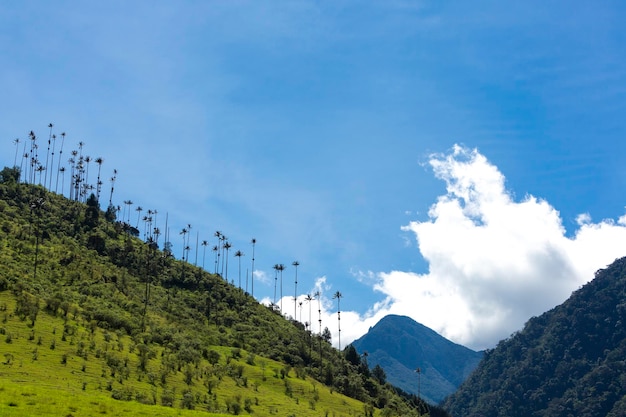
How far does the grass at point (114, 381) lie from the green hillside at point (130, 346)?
0.75 ft

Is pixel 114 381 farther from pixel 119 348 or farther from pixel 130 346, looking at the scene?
pixel 130 346

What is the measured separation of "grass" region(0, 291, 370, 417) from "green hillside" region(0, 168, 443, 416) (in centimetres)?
23

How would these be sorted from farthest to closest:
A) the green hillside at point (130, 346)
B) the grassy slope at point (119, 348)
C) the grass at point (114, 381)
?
the green hillside at point (130, 346) < the grassy slope at point (119, 348) < the grass at point (114, 381)

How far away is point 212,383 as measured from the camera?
325 feet

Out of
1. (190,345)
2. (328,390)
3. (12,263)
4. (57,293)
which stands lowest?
(328,390)

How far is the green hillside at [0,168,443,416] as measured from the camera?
68875 millimetres

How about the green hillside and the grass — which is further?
the green hillside

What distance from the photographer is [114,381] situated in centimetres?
7819

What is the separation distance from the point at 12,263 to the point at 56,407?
95.1 metres

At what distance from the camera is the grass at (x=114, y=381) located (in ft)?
162

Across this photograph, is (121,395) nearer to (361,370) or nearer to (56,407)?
(56,407)

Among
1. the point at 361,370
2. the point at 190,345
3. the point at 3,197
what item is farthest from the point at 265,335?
the point at 3,197

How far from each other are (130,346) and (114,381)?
26812 millimetres

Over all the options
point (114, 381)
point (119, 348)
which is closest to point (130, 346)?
point (119, 348)
